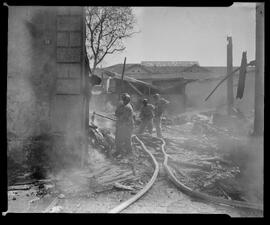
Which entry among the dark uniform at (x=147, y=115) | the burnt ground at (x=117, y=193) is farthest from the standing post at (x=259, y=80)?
the dark uniform at (x=147, y=115)

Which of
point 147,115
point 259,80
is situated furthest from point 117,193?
point 147,115

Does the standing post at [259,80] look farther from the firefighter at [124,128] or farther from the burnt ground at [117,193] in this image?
the firefighter at [124,128]

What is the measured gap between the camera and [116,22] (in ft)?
70.9

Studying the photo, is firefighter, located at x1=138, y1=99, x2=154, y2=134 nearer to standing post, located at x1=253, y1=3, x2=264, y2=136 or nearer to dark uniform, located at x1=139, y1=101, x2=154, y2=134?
dark uniform, located at x1=139, y1=101, x2=154, y2=134

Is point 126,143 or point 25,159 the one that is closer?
point 25,159

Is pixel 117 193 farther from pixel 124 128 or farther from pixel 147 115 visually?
pixel 147 115

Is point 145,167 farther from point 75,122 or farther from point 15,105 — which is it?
point 15,105

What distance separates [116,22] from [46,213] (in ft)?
69.1

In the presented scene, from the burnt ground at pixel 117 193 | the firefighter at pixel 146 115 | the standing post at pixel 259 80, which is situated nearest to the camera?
the burnt ground at pixel 117 193

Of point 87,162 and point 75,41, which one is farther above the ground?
point 75,41

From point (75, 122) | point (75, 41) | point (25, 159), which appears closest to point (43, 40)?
point (75, 41)
